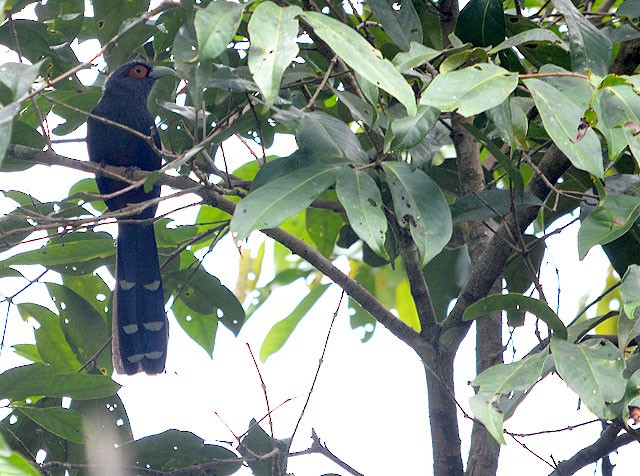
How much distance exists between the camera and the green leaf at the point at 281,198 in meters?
1.81

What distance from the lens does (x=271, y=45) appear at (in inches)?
A: 61.4

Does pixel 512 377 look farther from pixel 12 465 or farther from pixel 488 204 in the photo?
pixel 12 465

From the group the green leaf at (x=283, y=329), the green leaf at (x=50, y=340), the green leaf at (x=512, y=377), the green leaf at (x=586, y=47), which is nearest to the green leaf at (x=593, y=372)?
the green leaf at (x=512, y=377)

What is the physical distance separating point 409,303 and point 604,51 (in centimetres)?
231

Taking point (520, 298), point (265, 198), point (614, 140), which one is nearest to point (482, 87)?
point (614, 140)

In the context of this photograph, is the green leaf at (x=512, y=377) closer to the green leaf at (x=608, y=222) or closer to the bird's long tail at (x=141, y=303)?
the green leaf at (x=608, y=222)

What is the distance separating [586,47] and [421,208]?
0.59 m

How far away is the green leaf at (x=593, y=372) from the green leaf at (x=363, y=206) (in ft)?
1.53

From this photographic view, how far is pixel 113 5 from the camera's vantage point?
271 centimetres

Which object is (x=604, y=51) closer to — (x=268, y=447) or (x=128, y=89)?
(x=268, y=447)

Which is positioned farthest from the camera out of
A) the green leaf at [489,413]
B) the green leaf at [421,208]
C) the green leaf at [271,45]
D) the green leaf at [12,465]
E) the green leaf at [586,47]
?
the green leaf at [586,47]

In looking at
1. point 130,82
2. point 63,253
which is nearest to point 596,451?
point 63,253

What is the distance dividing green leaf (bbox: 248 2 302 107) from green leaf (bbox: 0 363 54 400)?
1259 millimetres

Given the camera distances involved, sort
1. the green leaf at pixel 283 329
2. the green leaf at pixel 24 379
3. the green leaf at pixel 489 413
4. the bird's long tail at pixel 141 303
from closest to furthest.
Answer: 1. the green leaf at pixel 489 413
2. the green leaf at pixel 24 379
3. the bird's long tail at pixel 141 303
4. the green leaf at pixel 283 329
